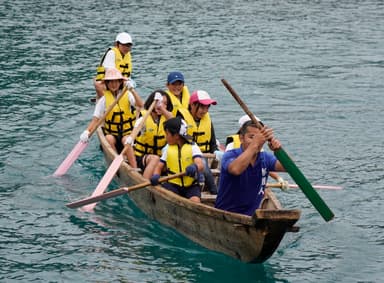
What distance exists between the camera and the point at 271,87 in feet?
67.2

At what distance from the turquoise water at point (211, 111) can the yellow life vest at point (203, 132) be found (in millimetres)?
1419

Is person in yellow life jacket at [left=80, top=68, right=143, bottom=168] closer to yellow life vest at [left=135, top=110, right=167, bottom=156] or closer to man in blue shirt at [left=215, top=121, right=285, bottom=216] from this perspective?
yellow life vest at [left=135, top=110, right=167, bottom=156]

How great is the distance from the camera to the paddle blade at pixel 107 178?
12.0 metres

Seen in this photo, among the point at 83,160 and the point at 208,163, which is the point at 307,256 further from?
the point at 83,160

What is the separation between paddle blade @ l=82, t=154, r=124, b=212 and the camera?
1203 centimetres

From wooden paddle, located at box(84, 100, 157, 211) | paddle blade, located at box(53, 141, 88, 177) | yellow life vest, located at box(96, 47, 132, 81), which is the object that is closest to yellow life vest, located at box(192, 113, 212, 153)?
wooden paddle, located at box(84, 100, 157, 211)

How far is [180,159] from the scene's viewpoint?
36.9 feet

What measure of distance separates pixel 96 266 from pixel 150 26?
19.1m

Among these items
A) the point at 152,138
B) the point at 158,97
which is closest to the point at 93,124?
the point at 152,138

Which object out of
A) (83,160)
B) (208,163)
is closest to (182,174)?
(208,163)

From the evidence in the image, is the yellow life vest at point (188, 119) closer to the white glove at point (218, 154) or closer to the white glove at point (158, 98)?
the white glove at point (158, 98)

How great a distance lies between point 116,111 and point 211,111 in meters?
4.66

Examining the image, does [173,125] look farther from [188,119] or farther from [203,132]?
[203,132]

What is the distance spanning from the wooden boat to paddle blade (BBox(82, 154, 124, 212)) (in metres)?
0.15
